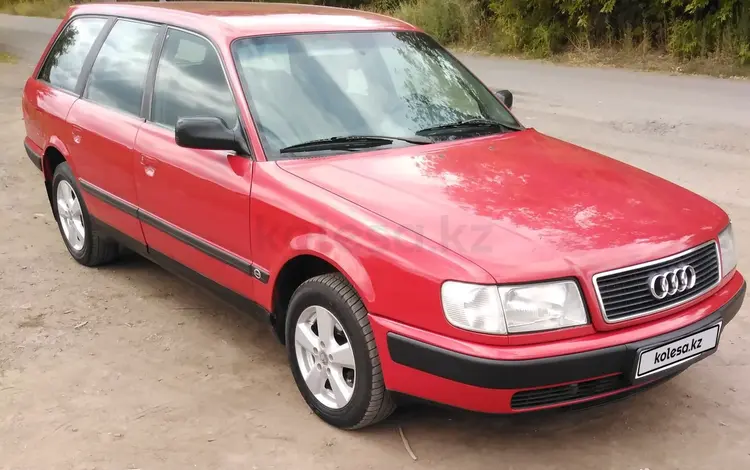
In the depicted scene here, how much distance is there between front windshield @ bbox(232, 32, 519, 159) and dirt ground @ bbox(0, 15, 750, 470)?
1.11 m

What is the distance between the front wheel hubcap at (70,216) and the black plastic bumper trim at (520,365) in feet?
10.5

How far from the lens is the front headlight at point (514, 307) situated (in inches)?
106

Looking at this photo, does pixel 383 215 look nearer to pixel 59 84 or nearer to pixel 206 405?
pixel 206 405

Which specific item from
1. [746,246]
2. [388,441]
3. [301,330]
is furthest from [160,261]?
[746,246]

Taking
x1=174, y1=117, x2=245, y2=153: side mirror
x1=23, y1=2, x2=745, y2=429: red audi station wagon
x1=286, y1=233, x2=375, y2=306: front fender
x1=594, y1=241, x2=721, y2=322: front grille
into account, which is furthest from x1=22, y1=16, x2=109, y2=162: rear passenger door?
x1=594, y1=241, x2=721, y2=322: front grille

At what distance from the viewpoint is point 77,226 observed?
209 inches

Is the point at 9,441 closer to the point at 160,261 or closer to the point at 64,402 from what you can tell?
the point at 64,402

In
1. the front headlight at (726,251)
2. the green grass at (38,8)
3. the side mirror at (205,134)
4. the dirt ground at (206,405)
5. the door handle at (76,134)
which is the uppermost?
the green grass at (38,8)

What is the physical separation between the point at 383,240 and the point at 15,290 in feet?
10.2

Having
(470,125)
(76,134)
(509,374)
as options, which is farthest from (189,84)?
(509,374)

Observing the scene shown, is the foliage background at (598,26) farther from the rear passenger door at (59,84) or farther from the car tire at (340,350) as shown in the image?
the car tire at (340,350)

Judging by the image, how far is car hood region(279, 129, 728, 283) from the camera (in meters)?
Answer: 2.79

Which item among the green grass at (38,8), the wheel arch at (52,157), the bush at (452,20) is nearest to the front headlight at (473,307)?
the wheel arch at (52,157)

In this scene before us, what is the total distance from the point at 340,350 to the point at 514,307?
0.84 meters
